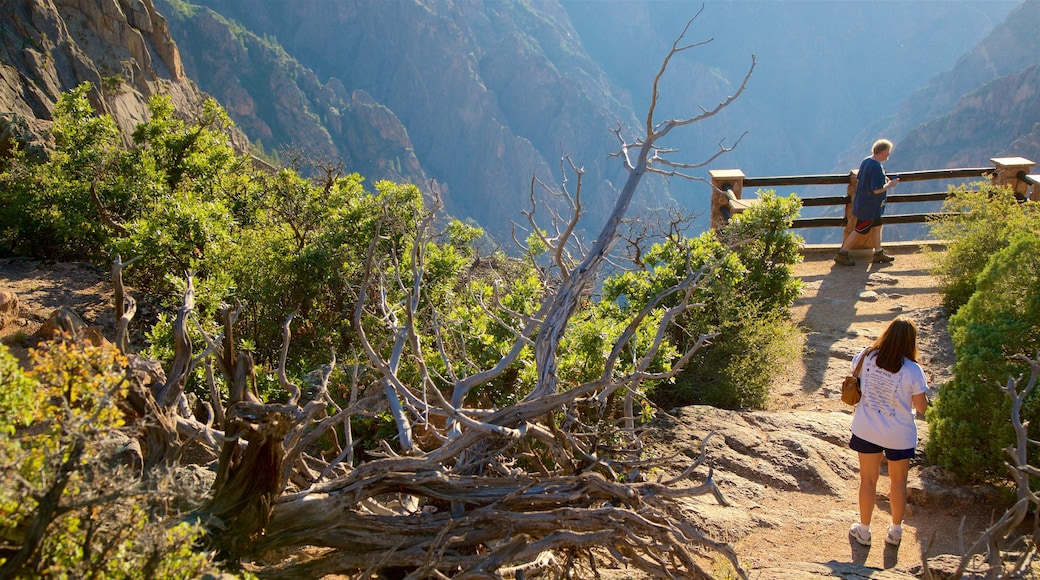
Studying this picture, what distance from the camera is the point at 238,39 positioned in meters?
62.1

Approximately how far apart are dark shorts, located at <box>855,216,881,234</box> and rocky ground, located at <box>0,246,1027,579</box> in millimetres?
1776

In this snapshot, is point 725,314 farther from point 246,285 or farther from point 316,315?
point 246,285

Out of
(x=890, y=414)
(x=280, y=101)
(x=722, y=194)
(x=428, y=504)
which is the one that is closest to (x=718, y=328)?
(x=890, y=414)

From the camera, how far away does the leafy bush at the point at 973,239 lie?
26.9 feet

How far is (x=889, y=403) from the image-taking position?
404cm

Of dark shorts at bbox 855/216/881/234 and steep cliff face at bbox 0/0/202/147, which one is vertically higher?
steep cliff face at bbox 0/0/202/147

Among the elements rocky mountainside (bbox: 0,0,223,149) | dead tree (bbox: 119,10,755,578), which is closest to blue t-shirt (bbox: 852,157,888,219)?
dead tree (bbox: 119,10,755,578)

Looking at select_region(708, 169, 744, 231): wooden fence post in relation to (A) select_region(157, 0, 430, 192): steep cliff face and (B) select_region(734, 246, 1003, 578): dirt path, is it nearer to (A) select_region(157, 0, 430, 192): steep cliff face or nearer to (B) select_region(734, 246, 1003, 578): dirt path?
(B) select_region(734, 246, 1003, 578): dirt path

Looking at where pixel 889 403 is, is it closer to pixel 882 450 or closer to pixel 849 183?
pixel 882 450

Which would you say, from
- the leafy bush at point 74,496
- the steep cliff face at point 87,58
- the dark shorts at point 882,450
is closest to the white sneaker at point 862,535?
the dark shorts at point 882,450

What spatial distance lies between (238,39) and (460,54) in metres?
35.1

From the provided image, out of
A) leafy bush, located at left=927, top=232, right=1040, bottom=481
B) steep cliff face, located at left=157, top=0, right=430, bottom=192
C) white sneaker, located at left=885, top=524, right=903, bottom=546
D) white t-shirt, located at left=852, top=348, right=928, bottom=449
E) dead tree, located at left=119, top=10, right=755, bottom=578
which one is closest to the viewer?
dead tree, located at left=119, top=10, right=755, bottom=578

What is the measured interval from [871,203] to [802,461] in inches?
227

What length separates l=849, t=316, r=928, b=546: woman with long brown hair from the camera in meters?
3.99
